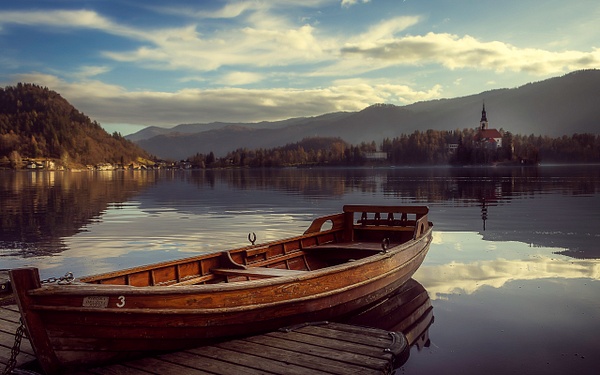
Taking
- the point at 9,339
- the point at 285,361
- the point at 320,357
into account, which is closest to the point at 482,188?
the point at 320,357

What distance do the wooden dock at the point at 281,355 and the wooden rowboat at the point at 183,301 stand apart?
27 cm

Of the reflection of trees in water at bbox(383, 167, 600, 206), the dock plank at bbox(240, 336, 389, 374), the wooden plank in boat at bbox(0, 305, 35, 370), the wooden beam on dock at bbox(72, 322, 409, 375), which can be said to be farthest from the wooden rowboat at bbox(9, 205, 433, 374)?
the reflection of trees in water at bbox(383, 167, 600, 206)

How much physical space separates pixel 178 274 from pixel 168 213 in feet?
97.9

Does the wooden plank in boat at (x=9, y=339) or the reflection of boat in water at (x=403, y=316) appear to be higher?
the wooden plank in boat at (x=9, y=339)

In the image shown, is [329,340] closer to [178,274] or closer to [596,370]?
[178,274]

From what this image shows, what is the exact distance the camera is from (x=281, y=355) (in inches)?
364

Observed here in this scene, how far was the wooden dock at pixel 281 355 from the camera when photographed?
8602 millimetres

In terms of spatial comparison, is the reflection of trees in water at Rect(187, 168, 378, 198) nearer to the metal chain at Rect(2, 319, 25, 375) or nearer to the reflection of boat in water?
the reflection of boat in water

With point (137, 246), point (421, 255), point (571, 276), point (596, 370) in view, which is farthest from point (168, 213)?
point (596, 370)

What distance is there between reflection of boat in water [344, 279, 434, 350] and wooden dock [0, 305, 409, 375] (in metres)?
1.97

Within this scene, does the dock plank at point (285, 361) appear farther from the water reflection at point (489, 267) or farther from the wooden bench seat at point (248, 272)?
the water reflection at point (489, 267)

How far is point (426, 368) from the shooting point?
1039 centimetres

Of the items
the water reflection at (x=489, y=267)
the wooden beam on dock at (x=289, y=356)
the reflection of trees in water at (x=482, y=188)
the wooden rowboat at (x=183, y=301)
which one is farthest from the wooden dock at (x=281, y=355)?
the reflection of trees in water at (x=482, y=188)

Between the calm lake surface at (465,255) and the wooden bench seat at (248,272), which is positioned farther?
the wooden bench seat at (248,272)
